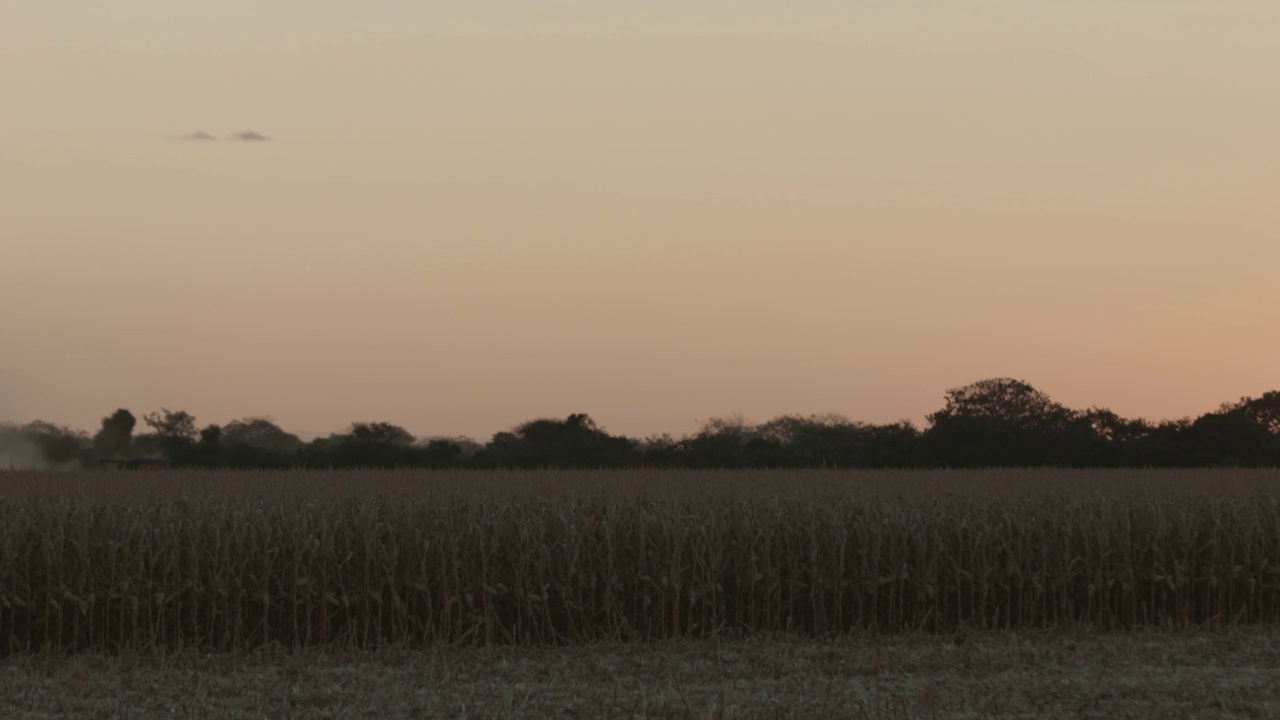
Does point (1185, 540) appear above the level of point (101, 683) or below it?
above

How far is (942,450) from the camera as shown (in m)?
42.0

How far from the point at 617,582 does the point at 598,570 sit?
26cm

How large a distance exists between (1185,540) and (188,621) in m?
12.4

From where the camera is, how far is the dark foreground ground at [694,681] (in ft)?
35.2

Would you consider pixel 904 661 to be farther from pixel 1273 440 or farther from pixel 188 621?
pixel 1273 440

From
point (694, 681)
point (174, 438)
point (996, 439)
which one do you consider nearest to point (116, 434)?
point (174, 438)

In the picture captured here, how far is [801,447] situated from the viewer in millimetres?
42094

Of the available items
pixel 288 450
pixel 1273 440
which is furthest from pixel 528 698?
pixel 1273 440

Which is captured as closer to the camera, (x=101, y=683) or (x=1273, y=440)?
(x=101, y=683)

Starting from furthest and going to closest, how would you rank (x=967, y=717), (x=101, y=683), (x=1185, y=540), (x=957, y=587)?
(x=1185, y=540)
(x=957, y=587)
(x=101, y=683)
(x=967, y=717)

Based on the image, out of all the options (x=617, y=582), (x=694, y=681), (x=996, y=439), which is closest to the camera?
(x=694, y=681)

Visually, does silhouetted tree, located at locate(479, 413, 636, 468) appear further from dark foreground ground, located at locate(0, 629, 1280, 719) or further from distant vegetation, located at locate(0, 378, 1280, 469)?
dark foreground ground, located at locate(0, 629, 1280, 719)

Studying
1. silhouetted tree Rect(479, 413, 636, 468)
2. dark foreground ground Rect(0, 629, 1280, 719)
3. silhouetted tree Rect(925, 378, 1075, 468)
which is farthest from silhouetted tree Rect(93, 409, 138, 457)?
dark foreground ground Rect(0, 629, 1280, 719)

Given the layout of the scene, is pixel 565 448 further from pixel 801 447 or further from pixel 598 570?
pixel 598 570
